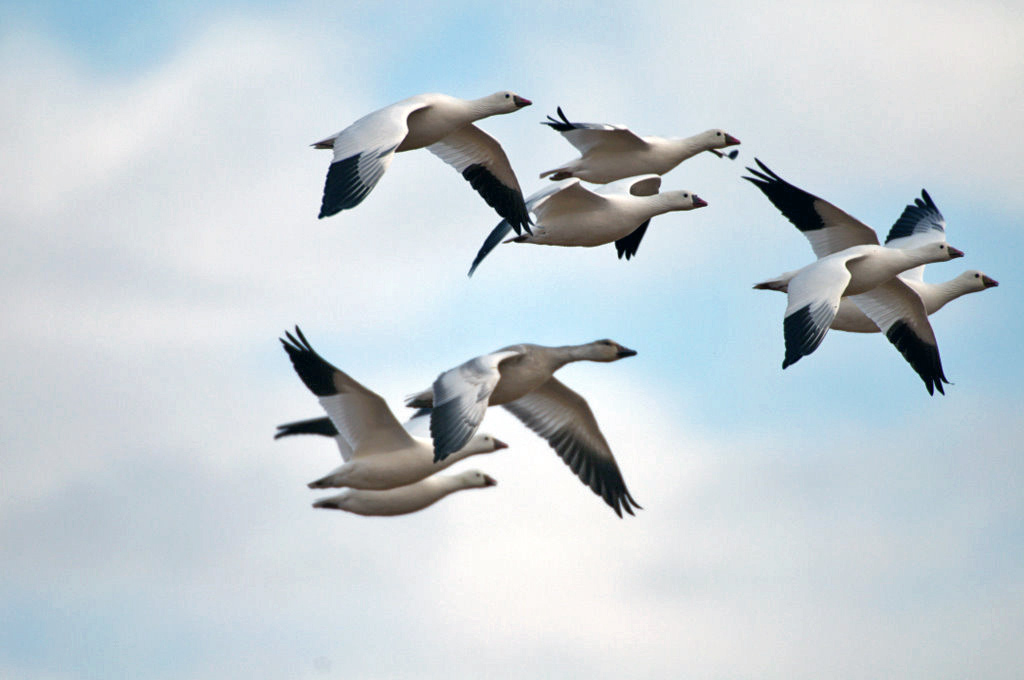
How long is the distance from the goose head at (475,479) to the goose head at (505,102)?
3.47m

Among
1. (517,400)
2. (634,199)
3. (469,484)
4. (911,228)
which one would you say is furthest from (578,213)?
(911,228)

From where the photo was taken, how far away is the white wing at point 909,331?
1620 cm

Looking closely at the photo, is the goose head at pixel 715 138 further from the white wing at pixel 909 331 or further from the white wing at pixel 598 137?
the white wing at pixel 909 331

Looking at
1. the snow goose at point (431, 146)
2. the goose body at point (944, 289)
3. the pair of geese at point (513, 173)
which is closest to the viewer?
the snow goose at point (431, 146)

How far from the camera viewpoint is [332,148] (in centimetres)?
1367

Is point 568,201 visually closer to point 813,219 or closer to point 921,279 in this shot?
point 813,219

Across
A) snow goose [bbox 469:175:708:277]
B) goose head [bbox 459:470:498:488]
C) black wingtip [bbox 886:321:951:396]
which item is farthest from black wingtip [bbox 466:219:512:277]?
black wingtip [bbox 886:321:951:396]

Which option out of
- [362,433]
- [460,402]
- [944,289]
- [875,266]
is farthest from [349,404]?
[944,289]

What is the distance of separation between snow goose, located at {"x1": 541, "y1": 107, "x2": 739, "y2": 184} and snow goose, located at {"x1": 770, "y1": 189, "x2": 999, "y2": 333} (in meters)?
2.31

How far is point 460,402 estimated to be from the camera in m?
12.5

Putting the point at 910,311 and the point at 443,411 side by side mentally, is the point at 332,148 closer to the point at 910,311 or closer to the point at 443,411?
the point at 443,411

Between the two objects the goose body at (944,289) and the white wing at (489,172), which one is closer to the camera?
the white wing at (489,172)

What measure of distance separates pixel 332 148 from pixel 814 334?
4273mm

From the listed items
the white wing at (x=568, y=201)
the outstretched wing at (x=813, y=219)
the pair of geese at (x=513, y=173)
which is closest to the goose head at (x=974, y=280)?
the outstretched wing at (x=813, y=219)
